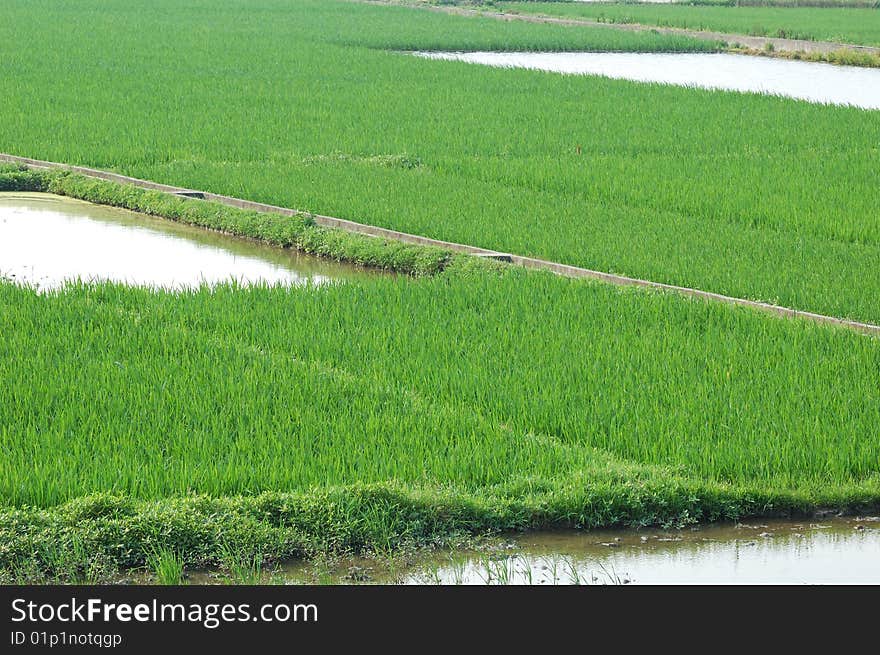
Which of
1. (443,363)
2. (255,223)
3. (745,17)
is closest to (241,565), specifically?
(443,363)

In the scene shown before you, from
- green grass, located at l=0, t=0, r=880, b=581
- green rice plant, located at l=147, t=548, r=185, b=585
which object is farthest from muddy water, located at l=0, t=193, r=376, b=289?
green rice plant, located at l=147, t=548, r=185, b=585

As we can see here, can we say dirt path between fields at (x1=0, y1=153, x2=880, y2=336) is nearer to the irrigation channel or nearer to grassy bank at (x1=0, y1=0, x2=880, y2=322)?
grassy bank at (x1=0, y1=0, x2=880, y2=322)

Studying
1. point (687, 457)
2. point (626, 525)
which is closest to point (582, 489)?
point (626, 525)

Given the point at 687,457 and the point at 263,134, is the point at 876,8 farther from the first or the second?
the point at 687,457

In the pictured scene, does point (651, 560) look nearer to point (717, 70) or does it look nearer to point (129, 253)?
point (129, 253)

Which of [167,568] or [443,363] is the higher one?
[443,363]

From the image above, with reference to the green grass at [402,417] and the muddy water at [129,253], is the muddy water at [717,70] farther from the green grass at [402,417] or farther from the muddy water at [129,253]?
the green grass at [402,417]
